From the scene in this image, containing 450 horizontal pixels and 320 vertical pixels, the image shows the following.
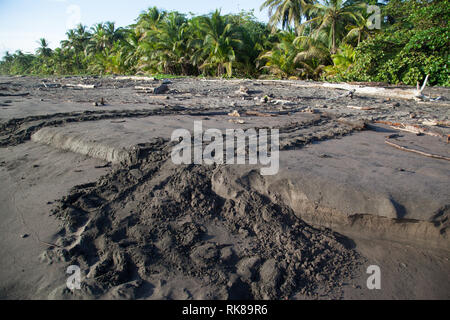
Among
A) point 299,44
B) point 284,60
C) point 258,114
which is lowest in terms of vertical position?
point 258,114

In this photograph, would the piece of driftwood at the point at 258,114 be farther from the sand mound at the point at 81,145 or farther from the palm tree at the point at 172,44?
the palm tree at the point at 172,44

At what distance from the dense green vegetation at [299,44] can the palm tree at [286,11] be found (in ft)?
0.24

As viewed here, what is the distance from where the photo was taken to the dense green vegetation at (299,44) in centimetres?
1121

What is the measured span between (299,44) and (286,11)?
337 inches

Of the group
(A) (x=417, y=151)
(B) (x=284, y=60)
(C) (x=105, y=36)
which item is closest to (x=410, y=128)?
(A) (x=417, y=151)

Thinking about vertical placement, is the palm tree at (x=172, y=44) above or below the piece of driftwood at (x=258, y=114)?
above

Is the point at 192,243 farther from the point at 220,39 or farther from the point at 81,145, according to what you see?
the point at 220,39

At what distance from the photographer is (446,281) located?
1.86m

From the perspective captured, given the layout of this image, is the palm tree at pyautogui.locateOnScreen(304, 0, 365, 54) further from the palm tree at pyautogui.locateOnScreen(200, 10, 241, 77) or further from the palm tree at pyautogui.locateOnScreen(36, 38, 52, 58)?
the palm tree at pyautogui.locateOnScreen(36, 38, 52, 58)

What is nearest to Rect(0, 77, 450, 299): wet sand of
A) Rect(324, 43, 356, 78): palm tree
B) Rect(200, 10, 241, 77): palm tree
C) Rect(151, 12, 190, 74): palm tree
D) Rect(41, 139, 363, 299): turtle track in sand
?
Rect(41, 139, 363, 299): turtle track in sand

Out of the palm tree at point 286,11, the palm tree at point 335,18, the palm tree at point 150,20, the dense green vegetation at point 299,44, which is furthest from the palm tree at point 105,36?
the palm tree at point 335,18

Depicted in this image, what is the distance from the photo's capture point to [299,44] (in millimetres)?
16844
